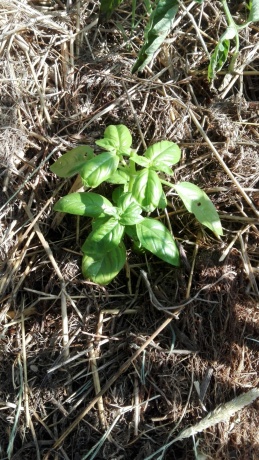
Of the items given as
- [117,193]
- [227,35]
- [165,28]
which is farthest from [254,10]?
[117,193]

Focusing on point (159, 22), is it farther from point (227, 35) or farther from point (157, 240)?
point (157, 240)

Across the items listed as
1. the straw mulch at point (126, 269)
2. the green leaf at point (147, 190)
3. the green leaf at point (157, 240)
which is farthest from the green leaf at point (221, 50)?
the green leaf at point (157, 240)

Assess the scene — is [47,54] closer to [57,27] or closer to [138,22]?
[57,27]

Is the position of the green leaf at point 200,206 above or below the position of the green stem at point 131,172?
below

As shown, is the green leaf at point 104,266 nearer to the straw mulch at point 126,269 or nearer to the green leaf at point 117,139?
the straw mulch at point 126,269

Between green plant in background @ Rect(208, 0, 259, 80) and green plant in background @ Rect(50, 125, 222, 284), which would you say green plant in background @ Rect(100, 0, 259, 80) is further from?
green plant in background @ Rect(50, 125, 222, 284)

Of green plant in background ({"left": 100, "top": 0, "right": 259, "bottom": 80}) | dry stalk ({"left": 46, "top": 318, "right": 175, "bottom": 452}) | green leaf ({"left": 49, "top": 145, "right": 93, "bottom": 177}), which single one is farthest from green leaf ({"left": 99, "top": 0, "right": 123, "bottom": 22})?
dry stalk ({"left": 46, "top": 318, "right": 175, "bottom": 452})
